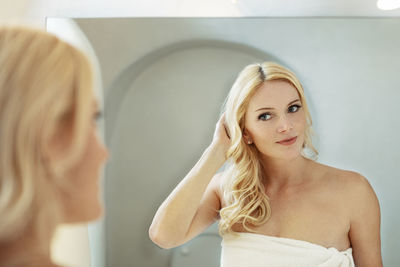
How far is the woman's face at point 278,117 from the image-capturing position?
3.67ft

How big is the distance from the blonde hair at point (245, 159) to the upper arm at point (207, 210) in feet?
0.11

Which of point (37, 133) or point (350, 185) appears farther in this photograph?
point (350, 185)

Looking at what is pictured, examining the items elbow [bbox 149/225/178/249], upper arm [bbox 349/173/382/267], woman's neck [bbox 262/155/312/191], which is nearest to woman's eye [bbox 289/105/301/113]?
woman's neck [bbox 262/155/312/191]

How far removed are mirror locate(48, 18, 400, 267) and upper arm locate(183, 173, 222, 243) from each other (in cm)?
5

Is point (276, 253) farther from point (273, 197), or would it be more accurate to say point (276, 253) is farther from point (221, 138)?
point (221, 138)

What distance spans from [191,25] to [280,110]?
37 centimetres

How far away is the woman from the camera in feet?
3.62

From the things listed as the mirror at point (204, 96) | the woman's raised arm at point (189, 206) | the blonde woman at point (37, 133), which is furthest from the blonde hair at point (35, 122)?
the mirror at point (204, 96)

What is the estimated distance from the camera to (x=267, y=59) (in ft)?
4.14

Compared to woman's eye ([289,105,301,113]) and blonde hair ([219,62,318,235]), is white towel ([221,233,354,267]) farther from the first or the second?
woman's eye ([289,105,301,113])

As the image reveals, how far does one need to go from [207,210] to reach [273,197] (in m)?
0.18

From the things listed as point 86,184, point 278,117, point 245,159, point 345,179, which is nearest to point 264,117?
point 278,117

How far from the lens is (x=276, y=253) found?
1.10 m

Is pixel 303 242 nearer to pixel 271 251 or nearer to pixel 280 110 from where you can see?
pixel 271 251
